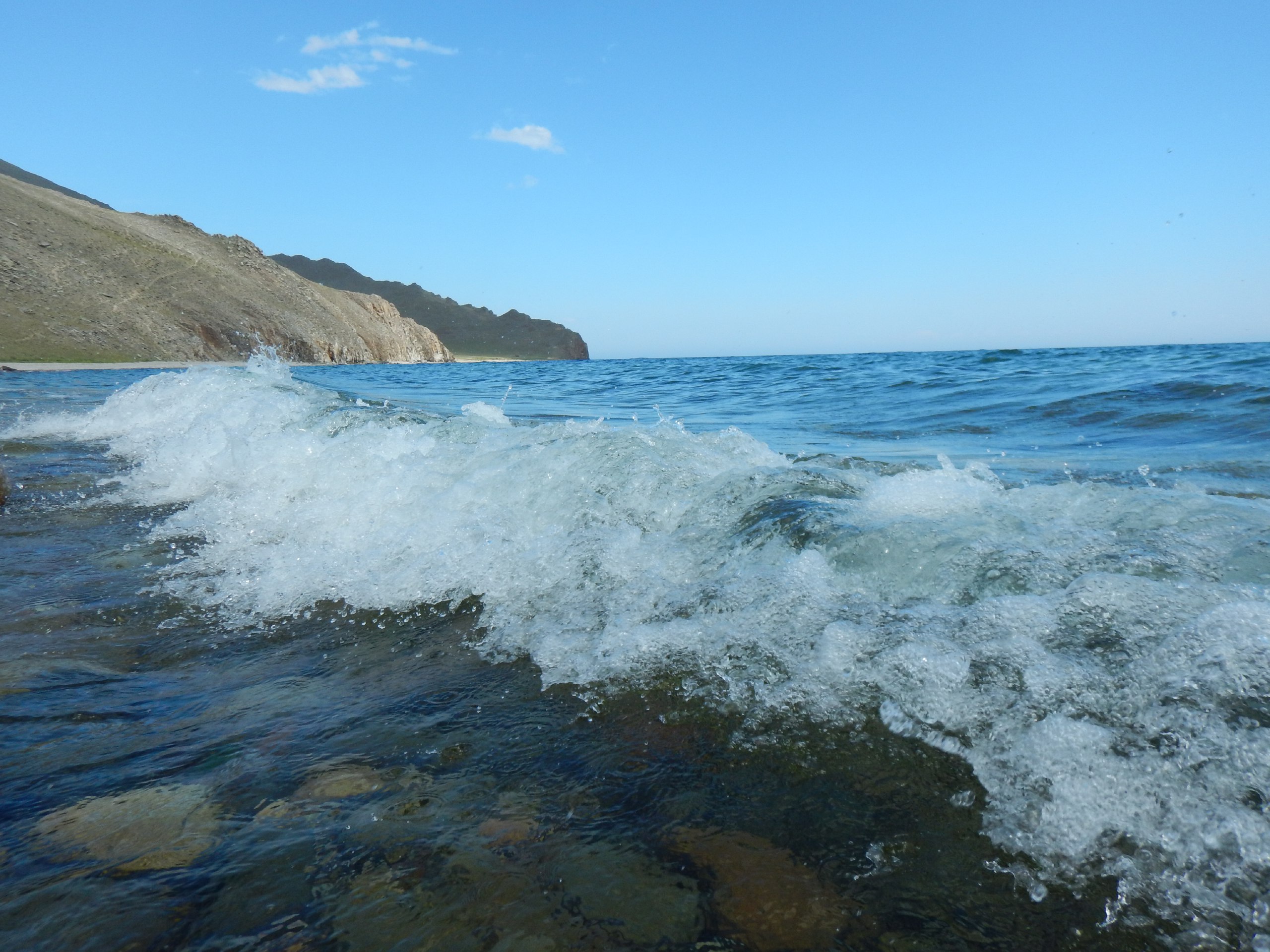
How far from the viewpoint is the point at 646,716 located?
224cm

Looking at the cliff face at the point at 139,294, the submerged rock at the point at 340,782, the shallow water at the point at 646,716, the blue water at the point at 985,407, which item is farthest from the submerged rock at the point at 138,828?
the cliff face at the point at 139,294

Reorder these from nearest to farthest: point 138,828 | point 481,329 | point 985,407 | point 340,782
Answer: point 138,828 < point 340,782 < point 985,407 < point 481,329

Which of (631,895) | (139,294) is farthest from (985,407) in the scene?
(139,294)

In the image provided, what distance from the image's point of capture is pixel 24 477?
20.2ft

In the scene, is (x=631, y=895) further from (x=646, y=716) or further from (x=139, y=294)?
(x=139, y=294)

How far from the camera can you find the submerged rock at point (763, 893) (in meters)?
1.40

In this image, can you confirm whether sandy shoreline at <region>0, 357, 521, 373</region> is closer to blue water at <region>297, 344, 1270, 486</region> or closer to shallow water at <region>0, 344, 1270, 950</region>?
blue water at <region>297, 344, 1270, 486</region>

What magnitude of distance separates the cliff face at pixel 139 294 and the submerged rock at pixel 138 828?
42213 mm

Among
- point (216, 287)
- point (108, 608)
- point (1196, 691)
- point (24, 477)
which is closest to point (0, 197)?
point (216, 287)

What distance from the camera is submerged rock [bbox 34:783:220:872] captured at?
1.61 metres

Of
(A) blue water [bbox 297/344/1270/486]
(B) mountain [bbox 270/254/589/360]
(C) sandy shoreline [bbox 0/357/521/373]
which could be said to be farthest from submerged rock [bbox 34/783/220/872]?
(B) mountain [bbox 270/254/589/360]

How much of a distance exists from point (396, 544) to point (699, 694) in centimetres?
216

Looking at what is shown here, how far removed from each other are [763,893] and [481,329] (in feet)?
511

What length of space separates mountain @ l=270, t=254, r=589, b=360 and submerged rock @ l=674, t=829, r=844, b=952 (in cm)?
14141
